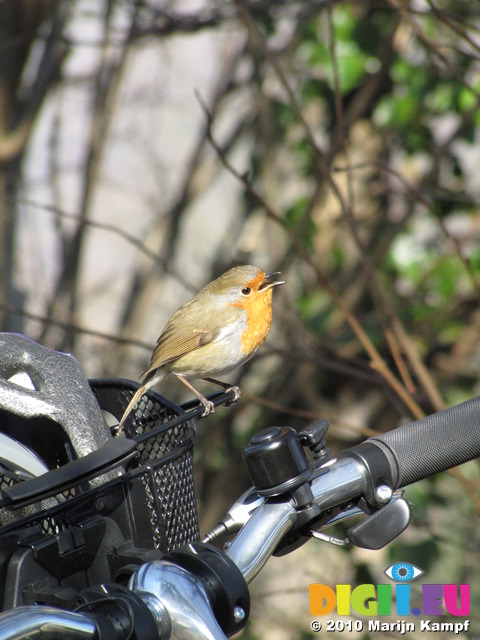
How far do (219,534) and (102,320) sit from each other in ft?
19.1

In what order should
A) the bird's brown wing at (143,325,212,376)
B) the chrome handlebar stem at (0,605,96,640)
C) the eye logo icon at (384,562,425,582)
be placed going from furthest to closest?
the bird's brown wing at (143,325,212,376) < the eye logo icon at (384,562,425,582) < the chrome handlebar stem at (0,605,96,640)

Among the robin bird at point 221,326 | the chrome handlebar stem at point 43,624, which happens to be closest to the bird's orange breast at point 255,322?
the robin bird at point 221,326

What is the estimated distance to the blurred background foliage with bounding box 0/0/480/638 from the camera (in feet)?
13.1

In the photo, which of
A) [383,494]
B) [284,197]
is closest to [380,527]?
[383,494]

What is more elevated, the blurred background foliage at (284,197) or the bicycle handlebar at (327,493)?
the bicycle handlebar at (327,493)

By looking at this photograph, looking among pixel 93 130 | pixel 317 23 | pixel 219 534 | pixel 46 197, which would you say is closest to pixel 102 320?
pixel 46 197

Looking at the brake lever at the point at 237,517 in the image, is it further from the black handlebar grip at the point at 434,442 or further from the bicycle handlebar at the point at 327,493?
the black handlebar grip at the point at 434,442

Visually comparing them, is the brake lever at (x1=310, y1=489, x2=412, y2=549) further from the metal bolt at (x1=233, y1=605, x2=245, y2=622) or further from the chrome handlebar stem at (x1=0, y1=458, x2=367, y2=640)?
the metal bolt at (x1=233, y1=605, x2=245, y2=622)

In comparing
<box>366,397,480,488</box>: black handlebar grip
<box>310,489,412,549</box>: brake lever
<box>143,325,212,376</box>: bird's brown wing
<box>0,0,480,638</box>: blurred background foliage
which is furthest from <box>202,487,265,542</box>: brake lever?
<box>0,0,480,638</box>: blurred background foliage

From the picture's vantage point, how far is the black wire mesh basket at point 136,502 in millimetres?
1182

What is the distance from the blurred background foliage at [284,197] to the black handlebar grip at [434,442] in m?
1.74

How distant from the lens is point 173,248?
5.25 meters

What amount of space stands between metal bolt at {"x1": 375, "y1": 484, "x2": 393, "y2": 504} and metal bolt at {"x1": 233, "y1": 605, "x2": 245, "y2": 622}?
34 cm

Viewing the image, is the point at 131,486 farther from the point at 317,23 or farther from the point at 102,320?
the point at 102,320
